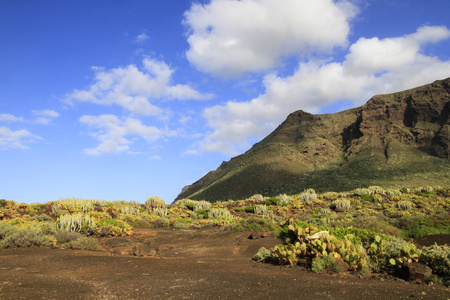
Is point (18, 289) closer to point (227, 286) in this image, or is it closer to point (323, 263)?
point (227, 286)

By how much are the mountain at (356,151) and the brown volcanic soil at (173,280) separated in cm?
4928

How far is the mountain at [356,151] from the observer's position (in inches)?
2329

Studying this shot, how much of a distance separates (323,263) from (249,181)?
2332 inches

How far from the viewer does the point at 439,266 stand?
6.40 metres

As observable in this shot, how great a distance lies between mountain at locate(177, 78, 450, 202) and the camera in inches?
2329

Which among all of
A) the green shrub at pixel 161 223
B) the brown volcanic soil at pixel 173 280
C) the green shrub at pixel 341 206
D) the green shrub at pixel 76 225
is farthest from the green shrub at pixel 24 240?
the green shrub at pixel 341 206

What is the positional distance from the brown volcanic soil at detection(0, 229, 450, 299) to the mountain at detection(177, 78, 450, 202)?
49.3 metres

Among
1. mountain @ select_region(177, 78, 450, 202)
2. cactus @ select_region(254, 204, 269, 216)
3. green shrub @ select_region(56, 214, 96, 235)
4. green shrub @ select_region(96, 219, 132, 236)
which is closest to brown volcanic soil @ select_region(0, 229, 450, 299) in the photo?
green shrub @ select_region(56, 214, 96, 235)

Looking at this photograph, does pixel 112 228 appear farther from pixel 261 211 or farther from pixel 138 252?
pixel 261 211

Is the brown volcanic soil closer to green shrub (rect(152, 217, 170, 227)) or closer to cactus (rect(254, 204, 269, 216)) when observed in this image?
green shrub (rect(152, 217, 170, 227))

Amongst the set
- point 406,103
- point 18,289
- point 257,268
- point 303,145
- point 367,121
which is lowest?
point 257,268

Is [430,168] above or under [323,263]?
above

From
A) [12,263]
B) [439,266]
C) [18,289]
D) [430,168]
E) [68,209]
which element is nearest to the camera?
[18,289]

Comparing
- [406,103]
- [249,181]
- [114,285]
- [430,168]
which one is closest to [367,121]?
[406,103]
